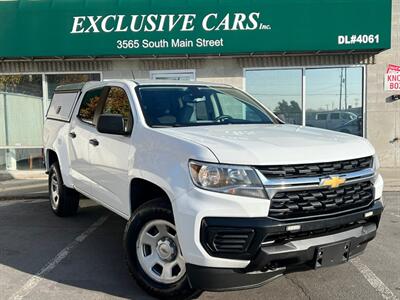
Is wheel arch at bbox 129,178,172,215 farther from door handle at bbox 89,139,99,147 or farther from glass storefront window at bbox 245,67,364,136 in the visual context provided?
glass storefront window at bbox 245,67,364,136

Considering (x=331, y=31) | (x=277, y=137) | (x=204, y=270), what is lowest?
(x=204, y=270)

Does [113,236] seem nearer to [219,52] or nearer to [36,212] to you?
[36,212]

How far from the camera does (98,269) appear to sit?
454cm

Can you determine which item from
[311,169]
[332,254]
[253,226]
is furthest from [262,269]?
[311,169]

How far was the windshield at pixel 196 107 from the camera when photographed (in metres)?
4.29

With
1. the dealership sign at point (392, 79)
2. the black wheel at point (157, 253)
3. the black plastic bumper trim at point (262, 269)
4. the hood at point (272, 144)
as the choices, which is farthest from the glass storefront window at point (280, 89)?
the black plastic bumper trim at point (262, 269)

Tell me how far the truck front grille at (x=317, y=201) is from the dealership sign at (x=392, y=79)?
8.32 meters

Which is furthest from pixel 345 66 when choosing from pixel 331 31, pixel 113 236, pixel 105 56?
pixel 113 236

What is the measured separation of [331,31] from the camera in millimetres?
9820

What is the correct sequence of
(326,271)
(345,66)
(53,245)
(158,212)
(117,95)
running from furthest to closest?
(345,66)
(53,245)
(117,95)
(326,271)
(158,212)

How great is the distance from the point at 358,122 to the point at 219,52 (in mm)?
4011

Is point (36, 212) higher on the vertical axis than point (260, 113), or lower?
lower

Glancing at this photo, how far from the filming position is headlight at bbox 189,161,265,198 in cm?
308

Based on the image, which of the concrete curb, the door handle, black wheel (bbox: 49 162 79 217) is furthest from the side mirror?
the concrete curb
